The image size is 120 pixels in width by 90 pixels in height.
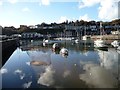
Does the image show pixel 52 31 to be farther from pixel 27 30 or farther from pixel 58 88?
pixel 58 88

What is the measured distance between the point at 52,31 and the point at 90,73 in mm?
147955

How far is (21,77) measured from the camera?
25188 millimetres

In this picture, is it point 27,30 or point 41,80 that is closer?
point 41,80

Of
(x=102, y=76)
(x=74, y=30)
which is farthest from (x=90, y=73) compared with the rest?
(x=74, y=30)

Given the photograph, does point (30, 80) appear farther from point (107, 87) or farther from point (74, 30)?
point (74, 30)

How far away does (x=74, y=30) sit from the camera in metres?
166

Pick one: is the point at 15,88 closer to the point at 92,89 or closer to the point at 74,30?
the point at 92,89

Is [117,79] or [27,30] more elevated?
[27,30]

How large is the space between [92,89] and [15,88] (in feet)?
22.3

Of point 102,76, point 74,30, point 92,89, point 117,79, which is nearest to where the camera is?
point 92,89

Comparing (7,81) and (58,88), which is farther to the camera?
(7,81)

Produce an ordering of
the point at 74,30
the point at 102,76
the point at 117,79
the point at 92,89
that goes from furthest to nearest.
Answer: the point at 74,30
the point at 102,76
the point at 117,79
the point at 92,89

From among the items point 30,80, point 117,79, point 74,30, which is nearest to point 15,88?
point 30,80

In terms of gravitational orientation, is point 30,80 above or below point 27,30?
below
